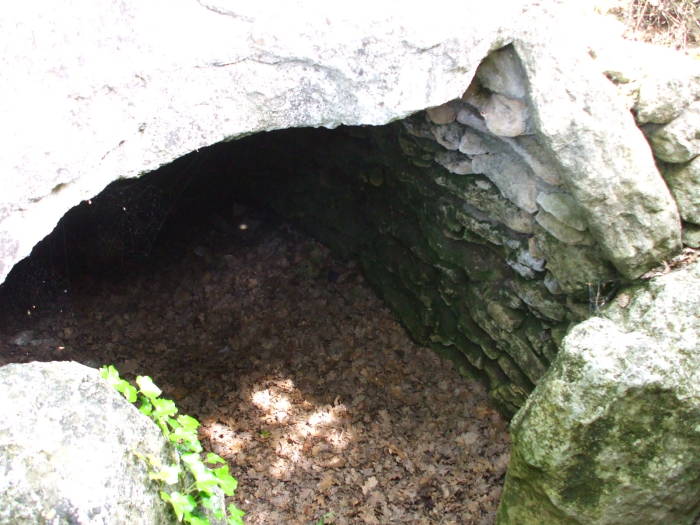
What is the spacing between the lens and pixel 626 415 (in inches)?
105

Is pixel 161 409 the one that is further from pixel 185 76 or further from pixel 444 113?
pixel 444 113

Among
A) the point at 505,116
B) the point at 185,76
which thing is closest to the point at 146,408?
the point at 185,76

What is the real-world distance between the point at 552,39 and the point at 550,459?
5.35ft

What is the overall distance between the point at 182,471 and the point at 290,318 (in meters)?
2.66

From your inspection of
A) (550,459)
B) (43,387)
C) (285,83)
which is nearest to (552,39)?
(285,83)

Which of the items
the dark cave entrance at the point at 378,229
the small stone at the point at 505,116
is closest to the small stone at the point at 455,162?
the dark cave entrance at the point at 378,229

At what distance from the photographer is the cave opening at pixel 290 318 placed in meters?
3.90

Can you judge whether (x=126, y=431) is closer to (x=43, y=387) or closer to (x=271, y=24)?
(x=43, y=387)

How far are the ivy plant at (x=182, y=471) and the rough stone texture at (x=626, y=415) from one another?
1255 mm

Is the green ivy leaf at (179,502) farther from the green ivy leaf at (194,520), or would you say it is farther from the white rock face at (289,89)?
the white rock face at (289,89)

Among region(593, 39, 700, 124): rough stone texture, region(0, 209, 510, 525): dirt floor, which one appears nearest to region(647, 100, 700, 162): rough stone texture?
region(593, 39, 700, 124): rough stone texture

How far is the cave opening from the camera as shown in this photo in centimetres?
390

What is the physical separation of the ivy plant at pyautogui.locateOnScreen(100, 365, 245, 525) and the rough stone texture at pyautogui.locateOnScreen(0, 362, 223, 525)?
0.15ft

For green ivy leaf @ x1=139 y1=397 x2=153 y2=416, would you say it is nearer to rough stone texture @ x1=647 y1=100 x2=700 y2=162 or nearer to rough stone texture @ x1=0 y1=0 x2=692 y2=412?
rough stone texture @ x1=0 y1=0 x2=692 y2=412
